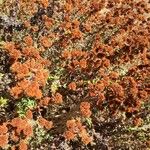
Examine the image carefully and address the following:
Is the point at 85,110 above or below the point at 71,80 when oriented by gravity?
below

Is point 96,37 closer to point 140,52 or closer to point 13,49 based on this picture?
point 140,52

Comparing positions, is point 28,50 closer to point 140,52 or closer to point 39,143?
point 39,143

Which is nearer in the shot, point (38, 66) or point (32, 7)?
point (38, 66)

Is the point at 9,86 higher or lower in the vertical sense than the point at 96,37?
lower

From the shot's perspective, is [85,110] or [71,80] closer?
[85,110]

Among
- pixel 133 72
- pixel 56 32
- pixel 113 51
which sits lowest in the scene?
pixel 133 72

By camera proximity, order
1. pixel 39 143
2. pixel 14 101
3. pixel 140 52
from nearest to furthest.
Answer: pixel 39 143 → pixel 14 101 → pixel 140 52

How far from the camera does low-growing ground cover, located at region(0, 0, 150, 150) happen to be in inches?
329

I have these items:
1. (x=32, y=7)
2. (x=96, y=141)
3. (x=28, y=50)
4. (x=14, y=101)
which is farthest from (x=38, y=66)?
(x=32, y=7)

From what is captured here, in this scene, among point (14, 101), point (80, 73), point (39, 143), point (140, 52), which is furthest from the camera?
point (140, 52)

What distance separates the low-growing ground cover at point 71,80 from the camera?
329 inches

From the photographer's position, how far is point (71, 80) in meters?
10.2

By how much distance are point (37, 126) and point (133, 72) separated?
8.36 ft

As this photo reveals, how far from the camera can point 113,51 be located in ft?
34.1
